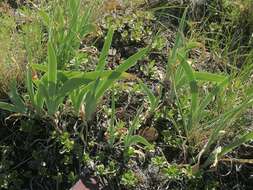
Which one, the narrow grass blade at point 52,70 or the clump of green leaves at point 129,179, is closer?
the narrow grass blade at point 52,70

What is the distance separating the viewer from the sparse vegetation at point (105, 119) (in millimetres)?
1560

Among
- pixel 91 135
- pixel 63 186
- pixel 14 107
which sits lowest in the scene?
pixel 63 186

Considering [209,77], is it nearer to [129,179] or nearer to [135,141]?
[135,141]

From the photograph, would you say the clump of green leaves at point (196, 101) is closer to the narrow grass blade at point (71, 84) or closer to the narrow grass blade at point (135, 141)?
the narrow grass blade at point (135, 141)

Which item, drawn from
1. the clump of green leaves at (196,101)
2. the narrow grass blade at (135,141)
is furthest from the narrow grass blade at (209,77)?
the narrow grass blade at (135,141)

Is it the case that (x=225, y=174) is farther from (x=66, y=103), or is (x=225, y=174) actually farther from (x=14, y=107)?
(x=14, y=107)

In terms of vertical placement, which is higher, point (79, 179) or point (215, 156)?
point (215, 156)

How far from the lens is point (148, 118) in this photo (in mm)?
1806

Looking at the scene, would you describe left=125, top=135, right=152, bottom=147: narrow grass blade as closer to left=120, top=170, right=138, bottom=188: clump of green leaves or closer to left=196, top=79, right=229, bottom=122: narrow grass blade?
left=120, top=170, right=138, bottom=188: clump of green leaves

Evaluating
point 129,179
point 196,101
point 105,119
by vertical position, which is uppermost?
point 196,101

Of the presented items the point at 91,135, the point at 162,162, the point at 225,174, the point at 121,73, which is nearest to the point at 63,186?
the point at 91,135

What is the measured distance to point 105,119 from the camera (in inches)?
69.3

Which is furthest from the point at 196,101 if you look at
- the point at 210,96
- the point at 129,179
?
the point at 129,179

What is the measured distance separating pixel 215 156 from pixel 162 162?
18 centimetres
